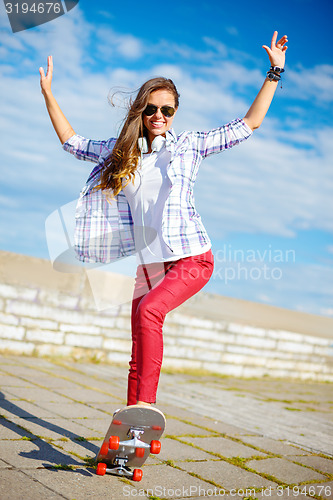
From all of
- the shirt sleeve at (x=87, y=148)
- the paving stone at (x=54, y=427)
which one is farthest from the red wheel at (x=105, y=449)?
the shirt sleeve at (x=87, y=148)

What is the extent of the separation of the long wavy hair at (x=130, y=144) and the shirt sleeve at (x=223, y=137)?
0.31 m

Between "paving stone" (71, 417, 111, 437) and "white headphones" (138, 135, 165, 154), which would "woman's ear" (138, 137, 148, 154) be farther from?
"paving stone" (71, 417, 111, 437)

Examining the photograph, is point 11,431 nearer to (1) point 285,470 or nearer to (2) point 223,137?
(1) point 285,470

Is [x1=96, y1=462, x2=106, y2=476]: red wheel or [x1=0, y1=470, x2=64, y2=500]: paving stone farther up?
[x1=96, y1=462, x2=106, y2=476]: red wheel

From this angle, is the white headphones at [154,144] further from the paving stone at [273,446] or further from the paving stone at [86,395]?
the paving stone at [86,395]

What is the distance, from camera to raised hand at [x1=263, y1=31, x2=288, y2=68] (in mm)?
2809

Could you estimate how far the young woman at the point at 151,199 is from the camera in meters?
2.55

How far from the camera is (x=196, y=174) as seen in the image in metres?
2.77

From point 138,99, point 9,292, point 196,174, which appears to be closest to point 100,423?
point 196,174

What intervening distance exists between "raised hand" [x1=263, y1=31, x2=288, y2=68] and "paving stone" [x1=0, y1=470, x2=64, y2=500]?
8.00ft

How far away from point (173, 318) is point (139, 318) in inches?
202

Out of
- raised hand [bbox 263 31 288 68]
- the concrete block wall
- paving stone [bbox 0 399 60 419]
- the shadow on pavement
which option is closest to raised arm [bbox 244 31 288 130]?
raised hand [bbox 263 31 288 68]

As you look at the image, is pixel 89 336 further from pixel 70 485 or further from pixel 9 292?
pixel 70 485

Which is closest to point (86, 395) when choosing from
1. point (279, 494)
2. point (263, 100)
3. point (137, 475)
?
point (137, 475)
